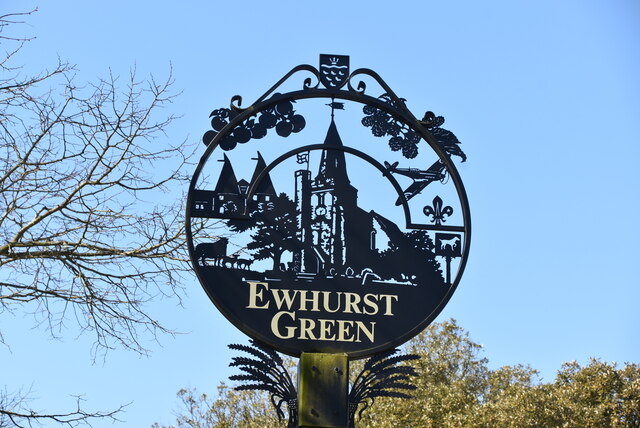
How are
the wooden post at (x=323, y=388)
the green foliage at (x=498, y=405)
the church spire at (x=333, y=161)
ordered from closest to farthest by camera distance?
1. the wooden post at (x=323, y=388)
2. the church spire at (x=333, y=161)
3. the green foliage at (x=498, y=405)

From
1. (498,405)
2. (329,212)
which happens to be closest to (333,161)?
(329,212)

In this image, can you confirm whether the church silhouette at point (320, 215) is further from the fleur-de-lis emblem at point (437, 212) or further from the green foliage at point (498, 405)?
the green foliage at point (498, 405)

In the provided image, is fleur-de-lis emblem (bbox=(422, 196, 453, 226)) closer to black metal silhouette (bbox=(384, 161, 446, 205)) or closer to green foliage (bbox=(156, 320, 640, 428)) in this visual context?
black metal silhouette (bbox=(384, 161, 446, 205))

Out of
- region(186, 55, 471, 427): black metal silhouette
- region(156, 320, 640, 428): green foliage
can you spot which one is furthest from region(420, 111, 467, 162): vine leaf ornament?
region(156, 320, 640, 428): green foliage

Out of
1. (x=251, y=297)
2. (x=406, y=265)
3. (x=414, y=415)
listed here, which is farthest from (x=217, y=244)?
(x=414, y=415)

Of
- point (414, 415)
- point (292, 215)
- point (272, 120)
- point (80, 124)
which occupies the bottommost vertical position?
point (414, 415)

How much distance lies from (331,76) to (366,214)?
1.04 metres

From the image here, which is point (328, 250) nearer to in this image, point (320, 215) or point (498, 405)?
point (320, 215)

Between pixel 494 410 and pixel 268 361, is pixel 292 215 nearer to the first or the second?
pixel 268 361

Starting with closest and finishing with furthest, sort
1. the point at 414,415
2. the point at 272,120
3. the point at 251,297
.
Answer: the point at 251,297 < the point at 272,120 < the point at 414,415

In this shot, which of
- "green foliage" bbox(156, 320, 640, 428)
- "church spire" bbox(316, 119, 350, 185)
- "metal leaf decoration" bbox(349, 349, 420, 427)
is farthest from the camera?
"green foliage" bbox(156, 320, 640, 428)

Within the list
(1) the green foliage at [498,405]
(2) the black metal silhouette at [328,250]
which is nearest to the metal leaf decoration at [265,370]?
(2) the black metal silhouette at [328,250]

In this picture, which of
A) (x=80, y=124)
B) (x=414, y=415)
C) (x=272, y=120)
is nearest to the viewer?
(x=272, y=120)

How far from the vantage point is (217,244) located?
616 centimetres
